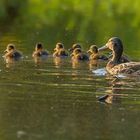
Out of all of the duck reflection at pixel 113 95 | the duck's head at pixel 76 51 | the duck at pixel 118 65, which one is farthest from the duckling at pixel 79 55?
the duck reflection at pixel 113 95

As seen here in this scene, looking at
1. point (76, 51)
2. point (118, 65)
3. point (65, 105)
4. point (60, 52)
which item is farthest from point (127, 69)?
point (65, 105)

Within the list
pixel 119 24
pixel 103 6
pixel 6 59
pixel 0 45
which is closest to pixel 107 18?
pixel 119 24

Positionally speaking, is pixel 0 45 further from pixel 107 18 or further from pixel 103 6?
pixel 103 6

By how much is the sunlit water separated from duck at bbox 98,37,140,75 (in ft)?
1.68

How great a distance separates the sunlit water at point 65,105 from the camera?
40.4ft

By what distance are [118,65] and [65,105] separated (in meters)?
5.89

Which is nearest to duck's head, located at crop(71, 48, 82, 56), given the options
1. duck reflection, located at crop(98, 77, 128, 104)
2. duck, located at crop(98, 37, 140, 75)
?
duck, located at crop(98, 37, 140, 75)

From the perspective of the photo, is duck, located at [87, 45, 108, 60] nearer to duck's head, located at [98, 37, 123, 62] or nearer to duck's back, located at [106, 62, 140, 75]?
duck's head, located at [98, 37, 123, 62]

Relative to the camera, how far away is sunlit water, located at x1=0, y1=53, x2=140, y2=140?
485 inches

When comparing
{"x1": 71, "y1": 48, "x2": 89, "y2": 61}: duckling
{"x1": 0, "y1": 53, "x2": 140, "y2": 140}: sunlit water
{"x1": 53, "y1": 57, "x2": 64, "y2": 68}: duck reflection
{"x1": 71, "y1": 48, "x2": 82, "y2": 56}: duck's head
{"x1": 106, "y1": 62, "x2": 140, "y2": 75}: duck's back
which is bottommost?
{"x1": 0, "y1": 53, "x2": 140, "y2": 140}: sunlit water

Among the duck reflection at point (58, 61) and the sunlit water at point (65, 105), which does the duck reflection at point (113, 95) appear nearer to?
the sunlit water at point (65, 105)

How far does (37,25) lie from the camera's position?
3594cm

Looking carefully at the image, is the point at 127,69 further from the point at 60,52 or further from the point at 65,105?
the point at 65,105

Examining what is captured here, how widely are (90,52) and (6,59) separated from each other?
8.42 feet
